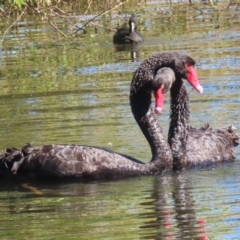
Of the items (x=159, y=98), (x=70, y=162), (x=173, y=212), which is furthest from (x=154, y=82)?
(x=173, y=212)

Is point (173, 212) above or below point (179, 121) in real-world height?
below

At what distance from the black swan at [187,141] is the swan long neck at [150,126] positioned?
5.8 inches

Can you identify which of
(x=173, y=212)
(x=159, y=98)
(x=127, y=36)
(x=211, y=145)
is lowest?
(x=173, y=212)

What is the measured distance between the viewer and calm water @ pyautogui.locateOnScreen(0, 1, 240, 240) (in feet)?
25.0

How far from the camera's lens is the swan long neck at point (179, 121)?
32.4 ft

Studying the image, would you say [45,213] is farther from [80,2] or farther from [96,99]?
[80,2]

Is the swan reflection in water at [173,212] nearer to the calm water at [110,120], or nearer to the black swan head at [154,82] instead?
the calm water at [110,120]

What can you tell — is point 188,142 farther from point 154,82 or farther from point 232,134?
point 154,82

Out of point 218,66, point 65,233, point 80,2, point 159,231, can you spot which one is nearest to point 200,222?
point 159,231

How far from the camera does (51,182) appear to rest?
370 inches

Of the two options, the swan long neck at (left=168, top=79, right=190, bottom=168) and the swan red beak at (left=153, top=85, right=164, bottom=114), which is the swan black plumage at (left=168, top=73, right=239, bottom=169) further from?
the swan red beak at (left=153, top=85, right=164, bottom=114)

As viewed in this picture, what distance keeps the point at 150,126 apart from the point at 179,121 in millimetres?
376

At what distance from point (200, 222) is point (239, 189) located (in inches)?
46.6

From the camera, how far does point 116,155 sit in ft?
31.2
